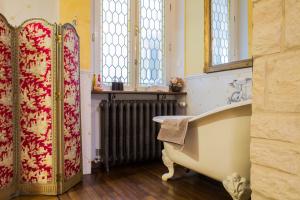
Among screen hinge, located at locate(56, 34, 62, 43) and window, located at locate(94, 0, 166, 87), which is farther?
window, located at locate(94, 0, 166, 87)

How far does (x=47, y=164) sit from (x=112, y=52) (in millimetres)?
1587

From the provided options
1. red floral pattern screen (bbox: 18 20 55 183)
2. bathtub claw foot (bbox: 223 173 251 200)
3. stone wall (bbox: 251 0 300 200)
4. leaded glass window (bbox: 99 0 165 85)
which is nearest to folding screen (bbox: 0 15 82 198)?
red floral pattern screen (bbox: 18 20 55 183)

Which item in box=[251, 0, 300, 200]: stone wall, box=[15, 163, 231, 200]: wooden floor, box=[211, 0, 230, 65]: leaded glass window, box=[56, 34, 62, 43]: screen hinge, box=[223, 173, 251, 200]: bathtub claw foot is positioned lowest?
box=[15, 163, 231, 200]: wooden floor

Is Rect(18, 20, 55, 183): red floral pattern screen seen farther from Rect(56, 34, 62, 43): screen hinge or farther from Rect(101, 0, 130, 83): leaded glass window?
Rect(101, 0, 130, 83): leaded glass window

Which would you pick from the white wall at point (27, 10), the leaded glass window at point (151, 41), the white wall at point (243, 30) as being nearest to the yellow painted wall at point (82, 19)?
the white wall at point (27, 10)

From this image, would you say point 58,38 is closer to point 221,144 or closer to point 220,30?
point 221,144

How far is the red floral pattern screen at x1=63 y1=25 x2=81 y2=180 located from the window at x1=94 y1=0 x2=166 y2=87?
0.71 m

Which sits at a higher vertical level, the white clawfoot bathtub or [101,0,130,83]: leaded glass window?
[101,0,130,83]: leaded glass window

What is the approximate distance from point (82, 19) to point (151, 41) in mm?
1055

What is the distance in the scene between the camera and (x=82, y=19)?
2553 mm

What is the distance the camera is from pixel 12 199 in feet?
6.34

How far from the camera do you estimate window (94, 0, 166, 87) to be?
3.02 meters

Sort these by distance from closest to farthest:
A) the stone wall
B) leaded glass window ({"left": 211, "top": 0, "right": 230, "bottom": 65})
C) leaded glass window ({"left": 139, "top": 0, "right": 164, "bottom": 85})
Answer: the stone wall, leaded glass window ({"left": 211, "top": 0, "right": 230, "bottom": 65}), leaded glass window ({"left": 139, "top": 0, "right": 164, "bottom": 85})

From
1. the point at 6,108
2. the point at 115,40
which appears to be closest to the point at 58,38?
the point at 6,108
